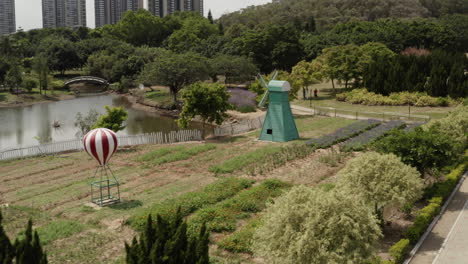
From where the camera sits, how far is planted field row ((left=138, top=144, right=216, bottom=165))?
103 ft

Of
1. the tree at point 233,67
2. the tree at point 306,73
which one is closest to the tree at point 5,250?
A: the tree at point 306,73

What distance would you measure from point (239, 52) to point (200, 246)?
2699 inches

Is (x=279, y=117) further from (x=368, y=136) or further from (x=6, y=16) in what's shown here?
(x=6, y=16)

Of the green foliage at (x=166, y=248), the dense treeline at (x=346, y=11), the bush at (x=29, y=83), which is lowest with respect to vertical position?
the green foliage at (x=166, y=248)

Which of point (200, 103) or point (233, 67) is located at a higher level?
point (233, 67)

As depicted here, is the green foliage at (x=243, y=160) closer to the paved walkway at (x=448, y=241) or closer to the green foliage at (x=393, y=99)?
the paved walkway at (x=448, y=241)

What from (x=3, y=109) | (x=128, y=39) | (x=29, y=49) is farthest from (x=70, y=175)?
(x=128, y=39)

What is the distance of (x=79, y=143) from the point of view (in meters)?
36.2

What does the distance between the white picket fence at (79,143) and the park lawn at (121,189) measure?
1.00 meters

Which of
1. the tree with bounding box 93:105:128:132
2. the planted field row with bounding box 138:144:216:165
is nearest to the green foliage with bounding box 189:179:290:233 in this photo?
the planted field row with bounding box 138:144:216:165

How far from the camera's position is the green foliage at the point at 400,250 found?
16016mm

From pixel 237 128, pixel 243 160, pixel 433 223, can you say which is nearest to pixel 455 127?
pixel 433 223

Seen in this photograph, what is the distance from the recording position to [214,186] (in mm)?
24359

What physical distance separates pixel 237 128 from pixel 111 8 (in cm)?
16839
